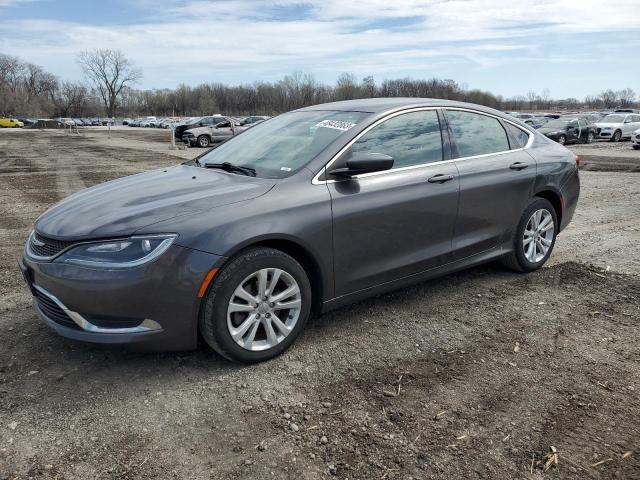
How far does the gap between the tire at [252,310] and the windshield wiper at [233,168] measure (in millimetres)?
772

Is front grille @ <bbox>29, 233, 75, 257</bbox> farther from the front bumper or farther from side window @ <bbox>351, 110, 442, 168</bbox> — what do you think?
side window @ <bbox>351, 110, 442, 168</bbox>

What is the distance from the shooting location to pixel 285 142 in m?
4.14

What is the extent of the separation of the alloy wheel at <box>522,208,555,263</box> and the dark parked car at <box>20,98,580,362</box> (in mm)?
63

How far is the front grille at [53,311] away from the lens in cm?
315

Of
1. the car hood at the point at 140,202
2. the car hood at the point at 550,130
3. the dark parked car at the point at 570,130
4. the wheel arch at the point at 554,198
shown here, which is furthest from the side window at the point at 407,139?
the car hood at the point at 550,130

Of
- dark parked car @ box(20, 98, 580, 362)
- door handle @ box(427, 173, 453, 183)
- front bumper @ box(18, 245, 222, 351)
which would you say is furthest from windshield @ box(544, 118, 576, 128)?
front bumper @ box(18, 245, 222, 351)

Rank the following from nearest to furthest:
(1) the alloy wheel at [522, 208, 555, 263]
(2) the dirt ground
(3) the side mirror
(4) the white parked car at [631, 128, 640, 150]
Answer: (2) the dirt ground, (3) the side mirror, (1) the alloy wheel at [522, 208, 555, 263], (4) the white parked car at [631, 128, 640, 150]

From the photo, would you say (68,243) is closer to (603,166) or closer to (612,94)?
(603,166)

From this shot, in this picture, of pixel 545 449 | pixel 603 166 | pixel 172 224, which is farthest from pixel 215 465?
pixel 603 166

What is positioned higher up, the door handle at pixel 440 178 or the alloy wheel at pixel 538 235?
the door handle at pixel 440 178

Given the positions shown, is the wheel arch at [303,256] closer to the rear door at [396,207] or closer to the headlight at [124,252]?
the rear door at [396,207]

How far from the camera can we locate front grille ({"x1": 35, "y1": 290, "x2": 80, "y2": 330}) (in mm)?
3148

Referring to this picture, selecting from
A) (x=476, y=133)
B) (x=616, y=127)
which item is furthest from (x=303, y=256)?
(x=616, y=127)

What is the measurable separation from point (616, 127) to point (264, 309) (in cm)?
3109
